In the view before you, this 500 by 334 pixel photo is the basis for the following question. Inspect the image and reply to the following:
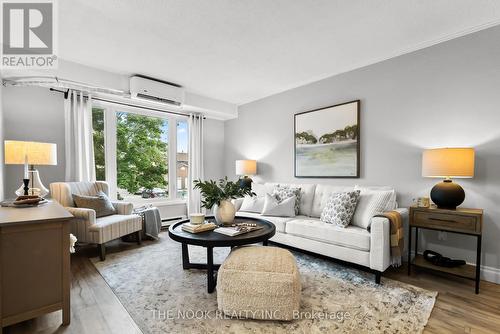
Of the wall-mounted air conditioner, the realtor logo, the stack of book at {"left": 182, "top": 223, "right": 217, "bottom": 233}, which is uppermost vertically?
the realtor logo

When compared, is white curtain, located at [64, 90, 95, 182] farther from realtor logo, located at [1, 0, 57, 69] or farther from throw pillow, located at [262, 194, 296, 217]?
throw pillow, located at [262, 194, 296, 217]

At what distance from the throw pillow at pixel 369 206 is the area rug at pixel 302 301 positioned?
1.74 feet

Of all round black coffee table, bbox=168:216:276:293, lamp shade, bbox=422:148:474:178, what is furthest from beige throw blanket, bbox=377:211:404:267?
round black coffee table, bbox=168:216:276:293

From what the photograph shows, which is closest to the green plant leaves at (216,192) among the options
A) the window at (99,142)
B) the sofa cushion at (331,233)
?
the sofa cushion at (331,233)

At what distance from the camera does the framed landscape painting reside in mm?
3299

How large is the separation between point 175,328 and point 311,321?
95cm

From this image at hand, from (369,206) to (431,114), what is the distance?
1233 millimetres

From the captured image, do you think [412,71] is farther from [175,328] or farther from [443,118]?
[175,328]

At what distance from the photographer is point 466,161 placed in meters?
2.17

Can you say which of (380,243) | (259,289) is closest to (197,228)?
(259,289)

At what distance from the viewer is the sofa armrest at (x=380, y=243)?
2.20m

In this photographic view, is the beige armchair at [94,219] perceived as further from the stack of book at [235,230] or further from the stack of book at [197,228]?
the stack of book at [235,230]

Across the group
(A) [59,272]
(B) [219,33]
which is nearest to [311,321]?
(A) [59,272]

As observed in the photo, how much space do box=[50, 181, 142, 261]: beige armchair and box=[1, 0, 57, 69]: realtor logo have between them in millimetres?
1497
